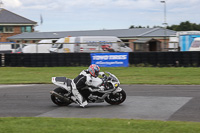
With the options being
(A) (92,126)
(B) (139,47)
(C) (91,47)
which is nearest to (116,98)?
(A) (92,126)

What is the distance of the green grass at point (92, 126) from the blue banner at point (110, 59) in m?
14.7

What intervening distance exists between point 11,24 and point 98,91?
60.4 metres

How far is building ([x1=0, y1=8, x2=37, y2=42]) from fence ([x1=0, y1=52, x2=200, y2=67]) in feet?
146

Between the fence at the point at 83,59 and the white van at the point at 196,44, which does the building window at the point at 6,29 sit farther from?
the white van at the point at 196,44

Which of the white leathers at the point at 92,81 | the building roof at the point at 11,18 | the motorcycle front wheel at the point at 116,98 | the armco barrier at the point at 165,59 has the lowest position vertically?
the motorcycle front wheel at the point at 116,98

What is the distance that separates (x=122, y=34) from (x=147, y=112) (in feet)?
153

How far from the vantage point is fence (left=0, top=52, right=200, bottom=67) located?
844 inches

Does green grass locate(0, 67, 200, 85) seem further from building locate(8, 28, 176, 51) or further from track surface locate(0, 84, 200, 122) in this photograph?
building locate(8, 28, 176, 51)

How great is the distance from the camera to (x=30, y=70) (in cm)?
2283

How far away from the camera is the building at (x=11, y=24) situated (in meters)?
67.5

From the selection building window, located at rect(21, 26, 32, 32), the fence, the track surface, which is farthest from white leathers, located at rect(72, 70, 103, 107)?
building window, located at rect(21, 26, 32, 32)

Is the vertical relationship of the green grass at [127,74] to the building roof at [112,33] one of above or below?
below

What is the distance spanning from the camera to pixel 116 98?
1073 centimetres

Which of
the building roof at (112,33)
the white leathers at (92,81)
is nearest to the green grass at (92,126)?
the white leathers at (92,81)
